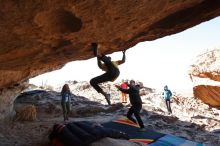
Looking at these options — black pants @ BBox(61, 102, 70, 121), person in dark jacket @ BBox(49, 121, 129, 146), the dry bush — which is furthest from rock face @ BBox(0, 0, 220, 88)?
black pants @ BBox(61, 102, 70, 121)

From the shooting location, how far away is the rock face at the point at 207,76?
17.8 m

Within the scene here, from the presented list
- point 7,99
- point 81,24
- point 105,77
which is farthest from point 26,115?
point 81,24

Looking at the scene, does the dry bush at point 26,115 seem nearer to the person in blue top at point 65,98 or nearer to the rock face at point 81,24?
the person in blue top at point 65,98

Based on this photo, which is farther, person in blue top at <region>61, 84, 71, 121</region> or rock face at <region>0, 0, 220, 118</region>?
person in blue top at <region>61, 84, 71, 121</region>

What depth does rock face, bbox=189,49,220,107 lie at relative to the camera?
17.8m

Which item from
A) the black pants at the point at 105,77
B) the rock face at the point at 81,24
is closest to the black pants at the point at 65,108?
the rock face at the point at 81,24

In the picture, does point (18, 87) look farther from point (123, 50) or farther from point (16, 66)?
point (123, 50)

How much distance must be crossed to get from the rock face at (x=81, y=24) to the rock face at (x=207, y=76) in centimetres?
1003

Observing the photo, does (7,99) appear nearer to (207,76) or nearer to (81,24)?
(81,24)

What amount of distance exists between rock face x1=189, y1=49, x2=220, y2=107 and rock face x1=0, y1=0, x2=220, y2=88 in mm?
10028

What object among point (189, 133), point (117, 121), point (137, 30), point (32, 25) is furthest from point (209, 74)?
point (32, 25)

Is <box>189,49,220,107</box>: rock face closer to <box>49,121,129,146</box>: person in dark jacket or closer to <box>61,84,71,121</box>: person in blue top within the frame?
<box>61,84,71,121</box>: person in blue top

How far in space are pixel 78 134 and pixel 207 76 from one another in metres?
12.8

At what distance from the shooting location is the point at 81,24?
21.0 ft
